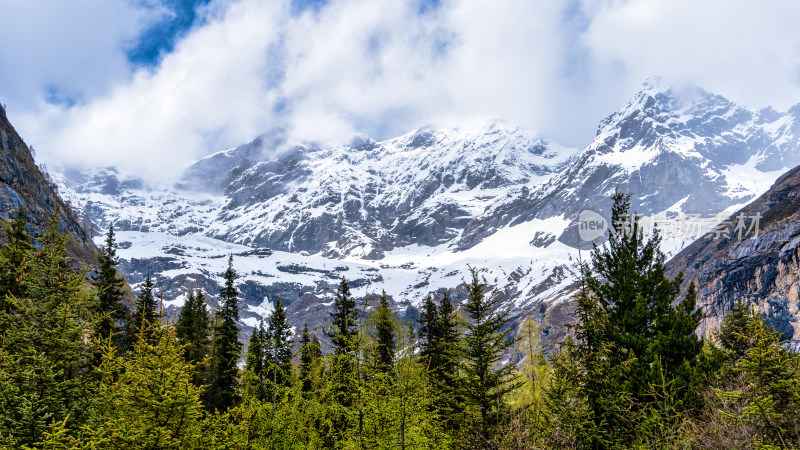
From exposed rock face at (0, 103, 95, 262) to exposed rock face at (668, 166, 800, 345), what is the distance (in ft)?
336

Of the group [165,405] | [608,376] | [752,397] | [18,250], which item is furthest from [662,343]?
[18,250]

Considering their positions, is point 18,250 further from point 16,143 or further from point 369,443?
point 16,143

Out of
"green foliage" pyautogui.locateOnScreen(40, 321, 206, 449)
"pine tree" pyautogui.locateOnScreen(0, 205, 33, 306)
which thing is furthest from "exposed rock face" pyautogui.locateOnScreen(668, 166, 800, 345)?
"pine tree" pyautogui.locateOnScreen(0, 205, 33, 306)

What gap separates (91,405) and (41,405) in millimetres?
909

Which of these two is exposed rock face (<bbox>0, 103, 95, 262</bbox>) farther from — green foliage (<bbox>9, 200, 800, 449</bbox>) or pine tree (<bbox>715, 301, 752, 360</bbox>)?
pine tree (<bbox>715, 301, 752, 360</bbox>)

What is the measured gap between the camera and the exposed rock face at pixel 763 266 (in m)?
Answer: 84.3

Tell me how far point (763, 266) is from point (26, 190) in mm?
134497

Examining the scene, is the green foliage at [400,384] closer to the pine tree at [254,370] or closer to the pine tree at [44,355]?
the pine tree at [44,355]

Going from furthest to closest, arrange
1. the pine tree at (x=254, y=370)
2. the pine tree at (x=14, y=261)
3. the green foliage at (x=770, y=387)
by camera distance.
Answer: the pine tree at (x=254, y=370) → the pine tree at (x=14, y=261) → the green foliage at (x=770, y=387)

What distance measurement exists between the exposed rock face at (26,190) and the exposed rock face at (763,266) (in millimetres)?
102494

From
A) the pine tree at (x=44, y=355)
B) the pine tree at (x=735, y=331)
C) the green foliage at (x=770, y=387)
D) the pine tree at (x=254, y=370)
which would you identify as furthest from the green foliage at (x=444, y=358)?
the pine tree at (x=735, y=331)

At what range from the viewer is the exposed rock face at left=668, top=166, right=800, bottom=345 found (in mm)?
84269

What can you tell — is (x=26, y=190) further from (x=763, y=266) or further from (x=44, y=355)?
(x=763, y=266)

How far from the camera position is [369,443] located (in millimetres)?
12664
